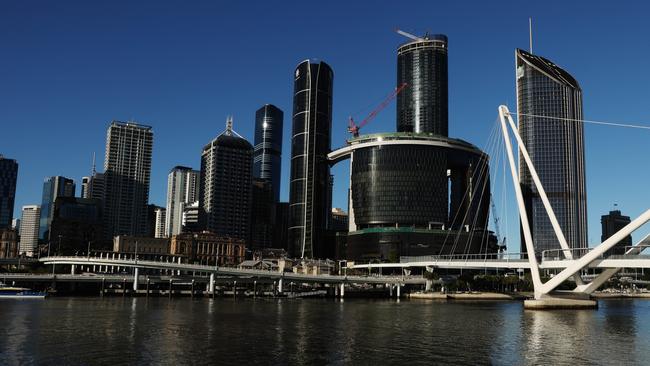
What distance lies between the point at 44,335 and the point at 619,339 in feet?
189

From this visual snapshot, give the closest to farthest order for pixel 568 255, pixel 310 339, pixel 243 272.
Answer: pixel 310 339 < pixel 568 255 < pixel 243 272

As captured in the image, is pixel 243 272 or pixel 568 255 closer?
pixel 568 255

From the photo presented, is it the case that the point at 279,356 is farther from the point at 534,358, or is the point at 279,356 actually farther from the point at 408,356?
the point at 534,358

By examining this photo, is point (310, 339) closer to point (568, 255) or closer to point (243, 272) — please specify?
point (568, 255)

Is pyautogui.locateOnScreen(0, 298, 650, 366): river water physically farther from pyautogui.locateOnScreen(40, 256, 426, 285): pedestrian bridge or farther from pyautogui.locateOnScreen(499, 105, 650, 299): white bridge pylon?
pyautogui.locateOnScreen(40, 256, 426, 285): pedestrian bridge

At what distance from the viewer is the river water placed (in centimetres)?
4953

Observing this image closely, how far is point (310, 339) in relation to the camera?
61469 mm

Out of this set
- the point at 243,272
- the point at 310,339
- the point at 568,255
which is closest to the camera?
the point at 310,339

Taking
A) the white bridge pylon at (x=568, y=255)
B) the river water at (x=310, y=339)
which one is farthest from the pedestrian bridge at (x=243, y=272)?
the river water at (x=310, y=339)

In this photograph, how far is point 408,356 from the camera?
50.9 metres

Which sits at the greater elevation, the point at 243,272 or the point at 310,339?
the point at 243,272

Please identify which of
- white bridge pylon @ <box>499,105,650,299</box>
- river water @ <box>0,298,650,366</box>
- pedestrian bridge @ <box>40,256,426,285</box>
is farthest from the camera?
pedestrian bridge @ <box>40,256,426,285</box>

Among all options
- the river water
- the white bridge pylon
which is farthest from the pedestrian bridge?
the river water

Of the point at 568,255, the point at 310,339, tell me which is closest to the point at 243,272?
the point at 568,255
